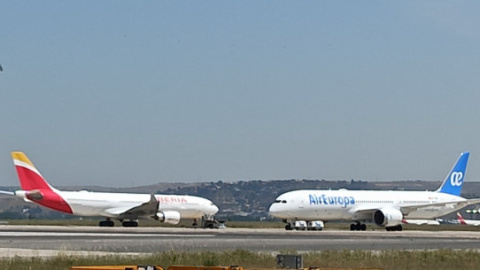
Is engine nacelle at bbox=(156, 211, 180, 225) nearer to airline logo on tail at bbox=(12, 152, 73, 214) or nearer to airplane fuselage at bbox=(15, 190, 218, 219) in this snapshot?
airplane fuselage at bbox=(15, 190, 218, 219)

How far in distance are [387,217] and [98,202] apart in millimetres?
26106

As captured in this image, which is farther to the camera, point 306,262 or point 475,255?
point 475,255

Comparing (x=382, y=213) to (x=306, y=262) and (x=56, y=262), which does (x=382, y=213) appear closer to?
(x=306, y=262)

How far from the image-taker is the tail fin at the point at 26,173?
85812mm

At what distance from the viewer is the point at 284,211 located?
83.8 metres

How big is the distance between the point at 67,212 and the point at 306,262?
5765 cm

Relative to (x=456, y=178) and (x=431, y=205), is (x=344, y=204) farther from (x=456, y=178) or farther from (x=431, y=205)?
(x=456, y=178)

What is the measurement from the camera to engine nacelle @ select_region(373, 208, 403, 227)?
281 ft

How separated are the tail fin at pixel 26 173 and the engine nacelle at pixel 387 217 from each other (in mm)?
29924

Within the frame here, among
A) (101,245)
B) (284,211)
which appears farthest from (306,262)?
(284,211)

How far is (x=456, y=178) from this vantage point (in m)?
97.2

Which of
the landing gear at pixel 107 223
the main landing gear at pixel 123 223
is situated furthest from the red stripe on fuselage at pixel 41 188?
the main landing gear at pixel 123 223

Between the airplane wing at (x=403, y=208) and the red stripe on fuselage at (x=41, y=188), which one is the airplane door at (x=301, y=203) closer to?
the airplane wing at (x=403, y=208)

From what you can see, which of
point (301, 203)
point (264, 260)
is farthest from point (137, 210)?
point (264, 260)
